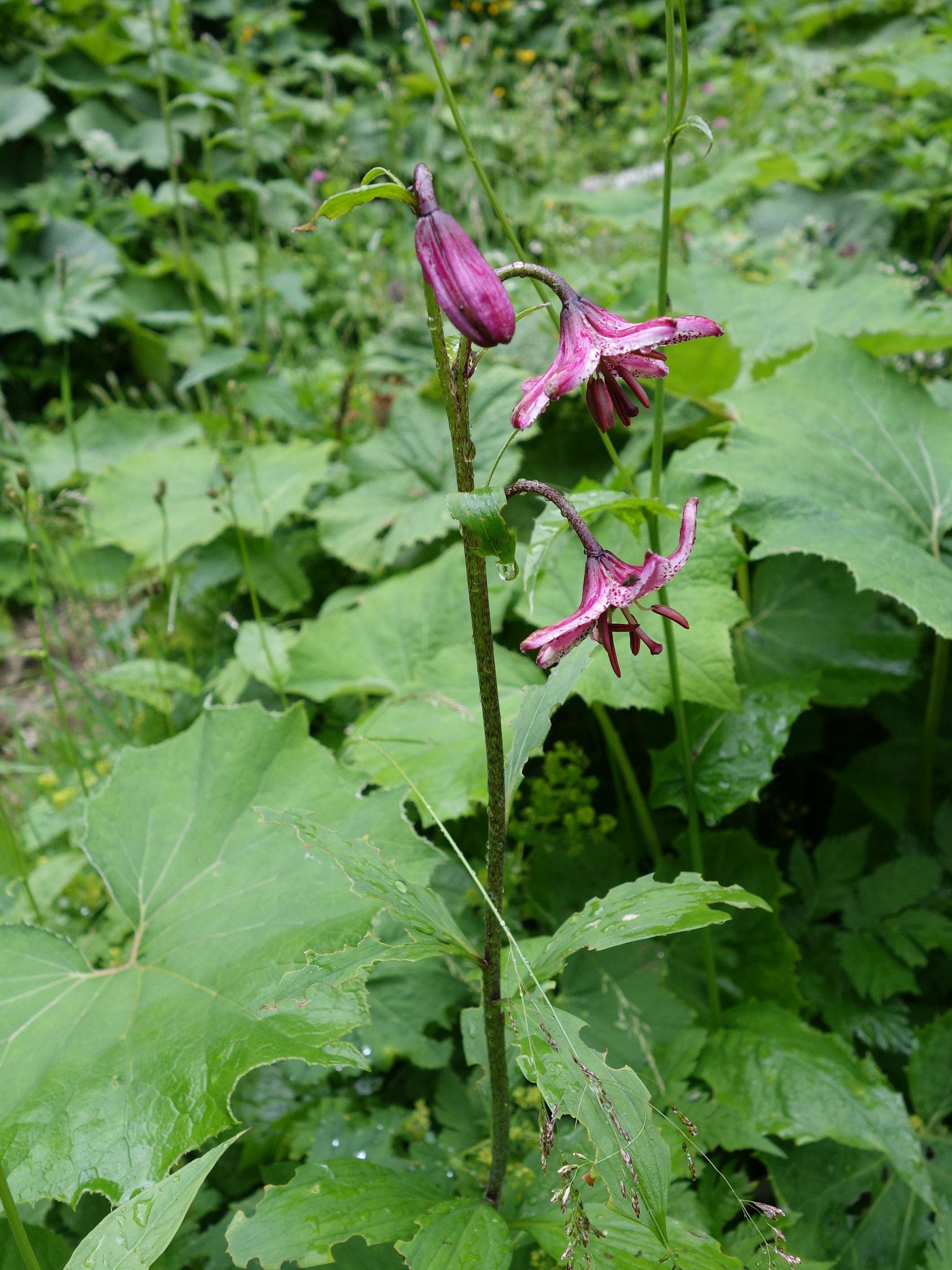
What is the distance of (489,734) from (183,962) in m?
0.81

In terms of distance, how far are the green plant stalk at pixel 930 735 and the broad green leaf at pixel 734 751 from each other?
0.41 m

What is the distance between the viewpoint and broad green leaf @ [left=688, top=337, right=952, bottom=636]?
1.44m

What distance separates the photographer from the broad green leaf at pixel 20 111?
5.24 m

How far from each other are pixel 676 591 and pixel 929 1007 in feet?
3.49

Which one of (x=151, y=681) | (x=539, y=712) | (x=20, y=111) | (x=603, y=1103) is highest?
(x=20, y=111)

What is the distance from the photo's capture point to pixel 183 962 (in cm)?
129

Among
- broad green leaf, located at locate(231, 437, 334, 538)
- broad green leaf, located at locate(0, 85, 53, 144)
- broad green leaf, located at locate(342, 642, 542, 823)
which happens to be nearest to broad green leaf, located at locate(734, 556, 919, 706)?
broad green leaf, located at locate(342, 642, 542, 823)

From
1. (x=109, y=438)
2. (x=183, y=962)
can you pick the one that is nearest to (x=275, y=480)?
(x=109, y=438)

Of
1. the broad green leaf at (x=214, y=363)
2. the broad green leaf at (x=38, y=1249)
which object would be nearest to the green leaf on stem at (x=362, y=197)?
the broad green leaf at (x=38, y=1249)

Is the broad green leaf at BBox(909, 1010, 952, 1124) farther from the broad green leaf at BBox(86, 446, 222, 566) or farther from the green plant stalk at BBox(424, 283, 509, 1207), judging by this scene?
the broad green leaf at BBox(86, 446, 222, 566)

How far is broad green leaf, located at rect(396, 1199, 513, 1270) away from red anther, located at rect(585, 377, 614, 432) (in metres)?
0.92

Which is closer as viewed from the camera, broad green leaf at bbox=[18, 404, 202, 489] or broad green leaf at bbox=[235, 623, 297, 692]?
broad green leaf at bbox=[235, 623, 297, 692]

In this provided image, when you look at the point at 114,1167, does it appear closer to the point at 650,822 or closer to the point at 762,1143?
the point at 762,1143

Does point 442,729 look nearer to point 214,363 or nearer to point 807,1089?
point 807,1089
